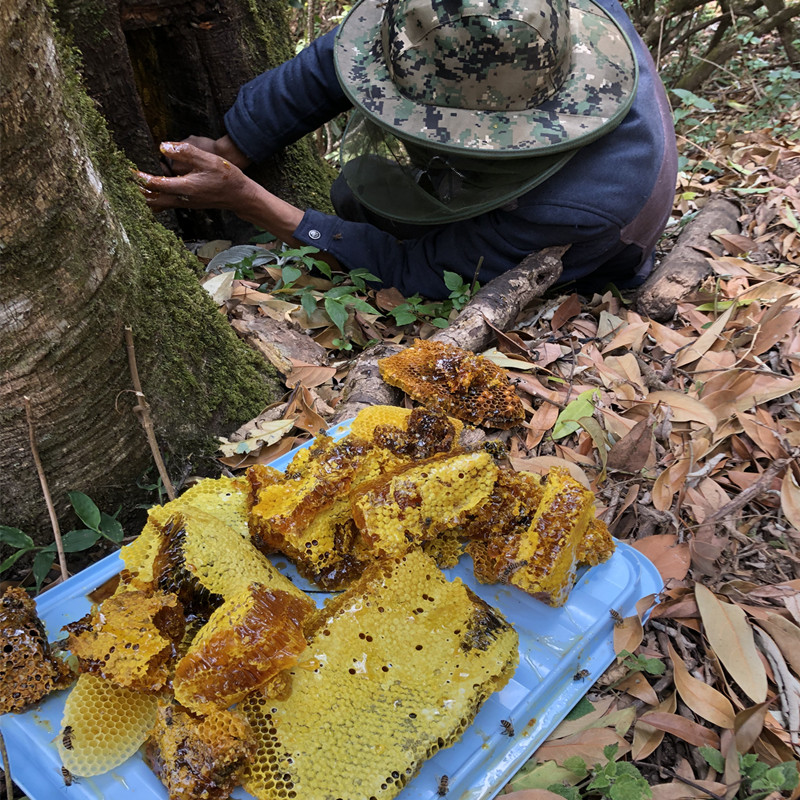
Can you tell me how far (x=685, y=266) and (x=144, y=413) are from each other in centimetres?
187

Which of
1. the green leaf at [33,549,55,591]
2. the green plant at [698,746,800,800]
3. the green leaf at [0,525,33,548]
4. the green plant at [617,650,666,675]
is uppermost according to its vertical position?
the green leaf at [0,525,33,548]

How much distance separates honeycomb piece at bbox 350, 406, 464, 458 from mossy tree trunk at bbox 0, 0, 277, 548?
1.46 ft

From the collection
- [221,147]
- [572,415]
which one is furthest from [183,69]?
[572,415]

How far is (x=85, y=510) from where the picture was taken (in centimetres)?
130

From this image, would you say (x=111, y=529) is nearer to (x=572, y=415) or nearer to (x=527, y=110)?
(x=572, y=415)

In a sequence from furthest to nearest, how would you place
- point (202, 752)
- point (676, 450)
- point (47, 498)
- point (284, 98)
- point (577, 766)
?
point (284, 98), point (676, 450), point (47, 498), point (577, 766), point (202, 752)

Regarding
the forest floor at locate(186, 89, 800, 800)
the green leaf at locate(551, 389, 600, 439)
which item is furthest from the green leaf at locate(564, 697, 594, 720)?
the green leaf at locate(551, 389, 600, 439)

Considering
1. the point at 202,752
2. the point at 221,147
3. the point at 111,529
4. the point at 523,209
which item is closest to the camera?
the point at 202,752

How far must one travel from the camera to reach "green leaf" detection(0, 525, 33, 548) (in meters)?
1.25

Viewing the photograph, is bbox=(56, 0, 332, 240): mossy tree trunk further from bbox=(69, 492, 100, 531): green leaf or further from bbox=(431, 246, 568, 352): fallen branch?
bbox=(69, 492, 100, 531): green leaf

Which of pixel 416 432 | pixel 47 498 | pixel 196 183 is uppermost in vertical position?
pixel 196 183

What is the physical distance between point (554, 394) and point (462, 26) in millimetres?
1066

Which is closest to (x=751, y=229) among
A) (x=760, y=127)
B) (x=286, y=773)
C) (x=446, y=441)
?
(x=760, y=127)

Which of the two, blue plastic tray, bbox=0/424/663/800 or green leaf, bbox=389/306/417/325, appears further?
green leaf, bbox=389/306/417/325
